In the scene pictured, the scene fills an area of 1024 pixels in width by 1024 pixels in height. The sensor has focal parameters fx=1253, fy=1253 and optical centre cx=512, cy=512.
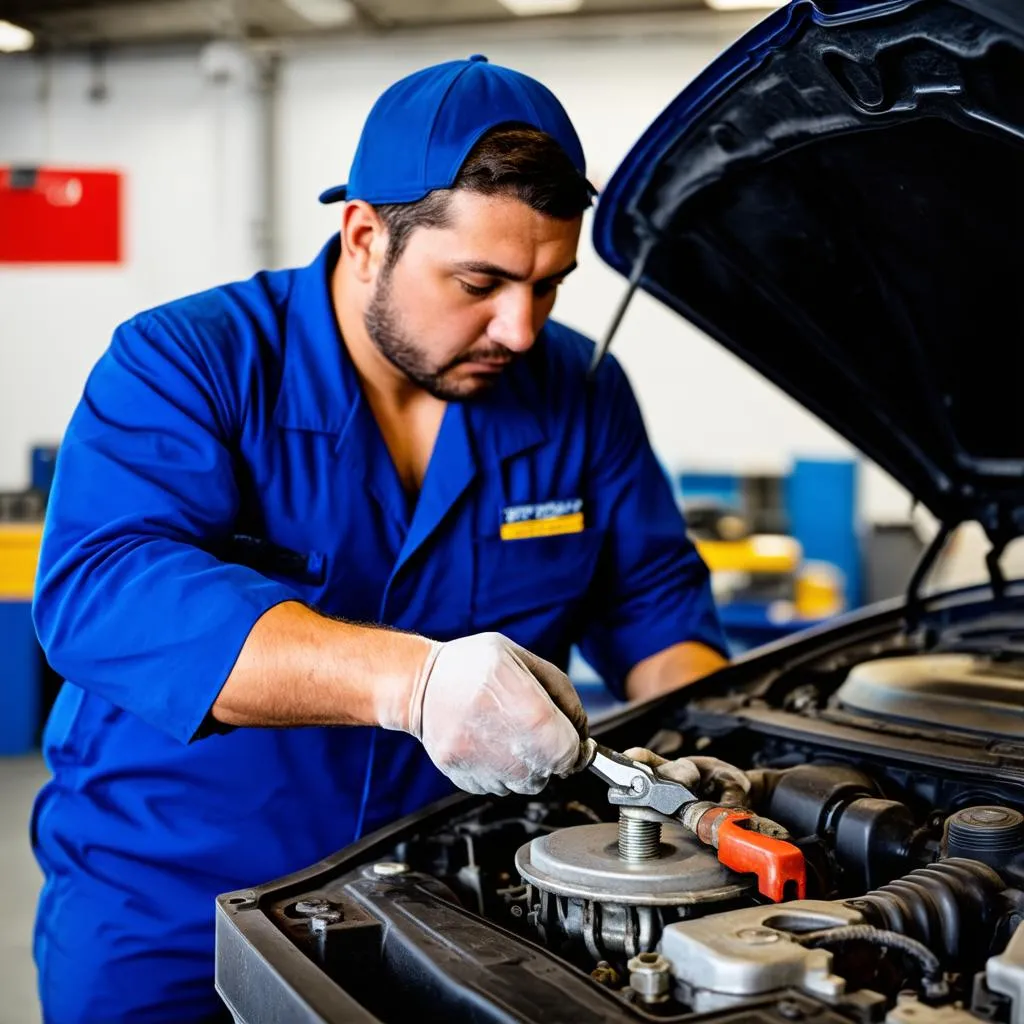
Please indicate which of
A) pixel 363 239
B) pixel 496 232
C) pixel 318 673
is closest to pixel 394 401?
pixel 363 239

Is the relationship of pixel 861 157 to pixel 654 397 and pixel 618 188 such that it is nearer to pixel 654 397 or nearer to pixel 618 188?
pixel 618 188

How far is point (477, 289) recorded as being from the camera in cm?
152

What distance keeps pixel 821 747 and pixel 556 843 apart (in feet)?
1.37

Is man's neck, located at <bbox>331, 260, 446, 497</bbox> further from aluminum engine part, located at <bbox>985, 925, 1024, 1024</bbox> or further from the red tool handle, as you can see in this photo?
aluminum engine part, located at <bbox>985, 925, 1024, 1024</bbox>

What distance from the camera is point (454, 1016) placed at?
1.00m

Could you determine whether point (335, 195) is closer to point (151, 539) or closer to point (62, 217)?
point (151, 539)

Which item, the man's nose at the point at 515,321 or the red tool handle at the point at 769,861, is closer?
the red tool handle at the point at 769,861

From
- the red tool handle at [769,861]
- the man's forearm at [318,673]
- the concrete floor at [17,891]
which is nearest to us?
the red tool handle at [769,861]

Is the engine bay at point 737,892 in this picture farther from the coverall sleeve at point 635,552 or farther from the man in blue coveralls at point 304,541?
the coverall sleeve at point 635,552

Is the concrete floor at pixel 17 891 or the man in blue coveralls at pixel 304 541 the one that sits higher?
the man in blue coveralls at pixel 304 541

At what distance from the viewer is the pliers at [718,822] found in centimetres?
108

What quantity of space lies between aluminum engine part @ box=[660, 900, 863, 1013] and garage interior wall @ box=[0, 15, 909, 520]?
641 centimetres

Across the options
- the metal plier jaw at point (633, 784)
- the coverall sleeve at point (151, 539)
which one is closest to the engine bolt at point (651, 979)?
the metal plier jaw at point (633, 784)

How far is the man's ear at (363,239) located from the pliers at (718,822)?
71 centimetres
